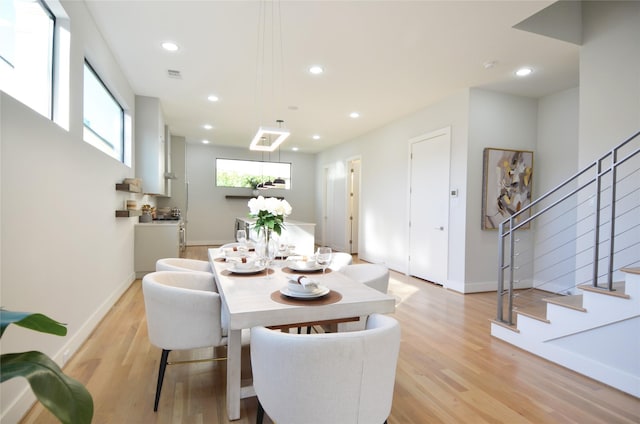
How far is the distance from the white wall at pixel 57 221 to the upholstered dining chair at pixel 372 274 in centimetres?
208

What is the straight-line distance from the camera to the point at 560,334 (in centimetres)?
245

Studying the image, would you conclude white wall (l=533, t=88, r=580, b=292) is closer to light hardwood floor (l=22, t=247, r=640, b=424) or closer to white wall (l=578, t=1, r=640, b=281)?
white wall (l=578, t=1, r=640, b=281)

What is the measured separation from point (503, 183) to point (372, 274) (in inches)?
126

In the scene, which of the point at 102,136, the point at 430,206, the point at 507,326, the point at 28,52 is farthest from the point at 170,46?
the point at 507,326

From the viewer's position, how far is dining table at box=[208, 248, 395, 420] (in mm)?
1435

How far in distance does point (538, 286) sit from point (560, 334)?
2.67 meters

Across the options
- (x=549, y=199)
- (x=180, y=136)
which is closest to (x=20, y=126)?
(x=549, y=199)

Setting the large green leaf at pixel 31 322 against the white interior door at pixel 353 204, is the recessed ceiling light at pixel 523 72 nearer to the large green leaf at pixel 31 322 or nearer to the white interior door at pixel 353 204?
the white interior door at pixel 353 204

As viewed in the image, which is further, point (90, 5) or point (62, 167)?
point (90, 5)

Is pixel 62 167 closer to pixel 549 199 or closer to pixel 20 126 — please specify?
pixel 20 126

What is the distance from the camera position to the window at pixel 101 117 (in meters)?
3.17

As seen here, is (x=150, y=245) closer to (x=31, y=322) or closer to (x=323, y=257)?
(x=323, y=257)

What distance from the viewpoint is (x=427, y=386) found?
212cm

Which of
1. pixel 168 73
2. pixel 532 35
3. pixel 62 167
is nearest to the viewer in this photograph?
pixel 62 167
